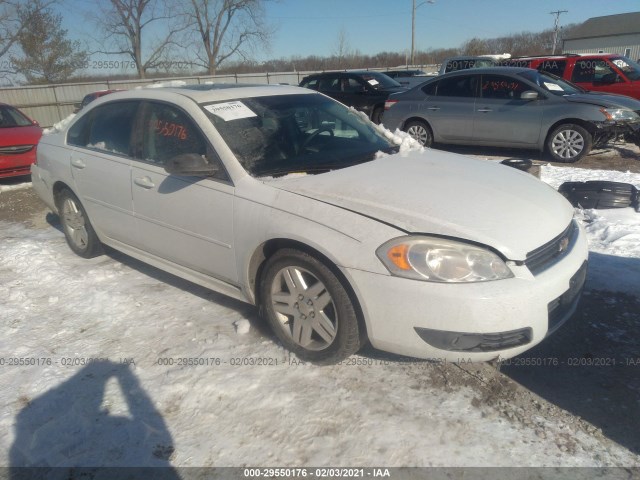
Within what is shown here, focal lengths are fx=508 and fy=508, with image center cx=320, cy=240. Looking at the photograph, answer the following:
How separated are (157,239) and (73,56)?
2847cm

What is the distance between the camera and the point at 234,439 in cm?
246

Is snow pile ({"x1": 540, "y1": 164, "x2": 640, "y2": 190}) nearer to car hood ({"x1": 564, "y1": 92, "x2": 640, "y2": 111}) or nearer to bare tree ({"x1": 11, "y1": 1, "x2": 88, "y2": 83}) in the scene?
car hood ({"x1": 564, "y1": 92, "x2": 640, "y2": 111})

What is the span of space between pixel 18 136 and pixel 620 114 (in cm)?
988

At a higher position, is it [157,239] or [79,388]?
[157,239]


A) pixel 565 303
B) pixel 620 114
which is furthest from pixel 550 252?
pixel 620 114

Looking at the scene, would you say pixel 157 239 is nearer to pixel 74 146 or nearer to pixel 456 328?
pixel 74 146

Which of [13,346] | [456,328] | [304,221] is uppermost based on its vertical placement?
[304,221]

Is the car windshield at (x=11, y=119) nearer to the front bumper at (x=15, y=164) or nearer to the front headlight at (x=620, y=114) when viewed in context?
the front bumper at (x=15, y=164)

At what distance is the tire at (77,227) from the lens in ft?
15.3

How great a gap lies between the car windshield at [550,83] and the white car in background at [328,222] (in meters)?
5.76

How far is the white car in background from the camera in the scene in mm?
2500

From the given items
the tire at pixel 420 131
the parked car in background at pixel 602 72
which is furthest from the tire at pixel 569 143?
the parked car in background at pixel 602 72

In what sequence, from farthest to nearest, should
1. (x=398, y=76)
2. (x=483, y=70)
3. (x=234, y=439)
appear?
(x=398, y=76)
(x=483, y=70)
(x=234, y=439)

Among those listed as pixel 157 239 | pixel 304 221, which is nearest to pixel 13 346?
pixel 157 239
